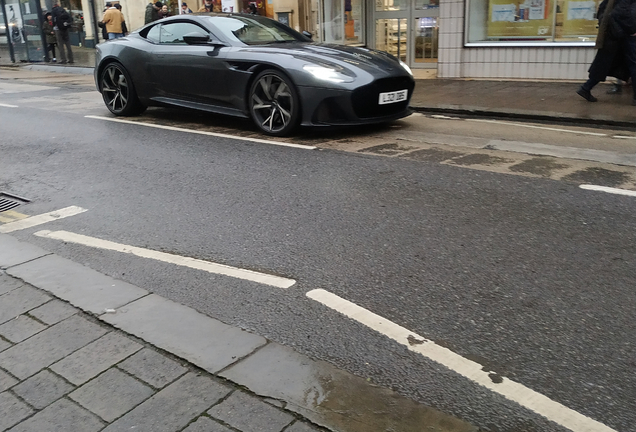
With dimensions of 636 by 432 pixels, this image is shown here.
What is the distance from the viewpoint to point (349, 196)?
5.58 m

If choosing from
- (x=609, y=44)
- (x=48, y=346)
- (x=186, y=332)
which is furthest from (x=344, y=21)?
(x=48, y=346)

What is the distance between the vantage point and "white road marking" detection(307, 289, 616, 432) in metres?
2.56

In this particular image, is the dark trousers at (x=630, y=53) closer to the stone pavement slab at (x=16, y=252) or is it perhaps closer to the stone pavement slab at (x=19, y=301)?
the stone pavement slab at (x=16, y=252)

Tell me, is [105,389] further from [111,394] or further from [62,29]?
[62,29]

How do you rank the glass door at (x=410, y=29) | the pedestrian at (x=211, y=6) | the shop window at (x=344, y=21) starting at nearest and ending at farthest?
the glass door at (x=410, y=29), the shop window at (x=344, y=21), the pedestrian at (x=211, y=6)

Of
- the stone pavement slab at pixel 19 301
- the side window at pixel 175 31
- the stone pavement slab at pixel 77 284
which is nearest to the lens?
the stone pavement slab at pixel 19 301

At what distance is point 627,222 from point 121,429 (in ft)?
12.5

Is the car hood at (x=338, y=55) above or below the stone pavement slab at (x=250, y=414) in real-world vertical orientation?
above

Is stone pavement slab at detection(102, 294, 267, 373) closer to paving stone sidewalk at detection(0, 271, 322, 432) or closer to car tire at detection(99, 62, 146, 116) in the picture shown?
paving stone sidewalk at detection(0, 271, 322, 432)

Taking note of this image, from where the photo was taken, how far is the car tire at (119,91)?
33.0 ft

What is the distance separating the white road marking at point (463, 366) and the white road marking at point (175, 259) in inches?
12.6

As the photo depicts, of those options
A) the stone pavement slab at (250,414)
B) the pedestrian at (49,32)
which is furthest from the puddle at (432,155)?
the pedestrian at (49,32)

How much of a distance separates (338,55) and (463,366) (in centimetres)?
586

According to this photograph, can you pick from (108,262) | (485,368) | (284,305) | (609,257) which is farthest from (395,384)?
(108,262)
